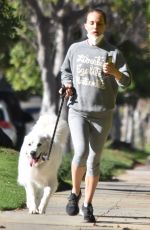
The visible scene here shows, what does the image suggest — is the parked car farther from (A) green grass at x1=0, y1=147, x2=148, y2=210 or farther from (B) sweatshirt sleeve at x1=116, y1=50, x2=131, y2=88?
(B) sweatshirt sleeve at x1=116, y1=50, x2=131, y2=88

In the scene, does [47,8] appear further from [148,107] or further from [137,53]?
[148,107]

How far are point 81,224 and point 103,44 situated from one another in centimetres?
188

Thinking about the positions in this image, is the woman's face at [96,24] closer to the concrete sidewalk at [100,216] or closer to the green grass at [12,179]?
the concrete sidewalk at [100,216]

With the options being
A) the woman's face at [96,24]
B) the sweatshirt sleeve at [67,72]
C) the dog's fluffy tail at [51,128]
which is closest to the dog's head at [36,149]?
the dog's fluffy tail at [51,128]

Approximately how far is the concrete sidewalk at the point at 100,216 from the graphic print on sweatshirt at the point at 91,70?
1.43 meters

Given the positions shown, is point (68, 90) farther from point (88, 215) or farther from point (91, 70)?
point (88, 215)

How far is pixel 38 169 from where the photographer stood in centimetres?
950

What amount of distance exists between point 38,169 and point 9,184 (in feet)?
7.31

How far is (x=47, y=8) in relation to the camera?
1083 inches

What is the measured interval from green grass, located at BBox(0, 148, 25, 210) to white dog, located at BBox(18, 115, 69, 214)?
382 millimetres

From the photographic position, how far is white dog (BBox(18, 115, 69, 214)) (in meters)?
9.45

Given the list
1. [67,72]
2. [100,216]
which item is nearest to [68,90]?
[67,72]

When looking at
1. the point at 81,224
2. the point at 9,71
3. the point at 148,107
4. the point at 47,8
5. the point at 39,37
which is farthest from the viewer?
the point at 148,107

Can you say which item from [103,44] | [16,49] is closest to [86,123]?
[103,44]
